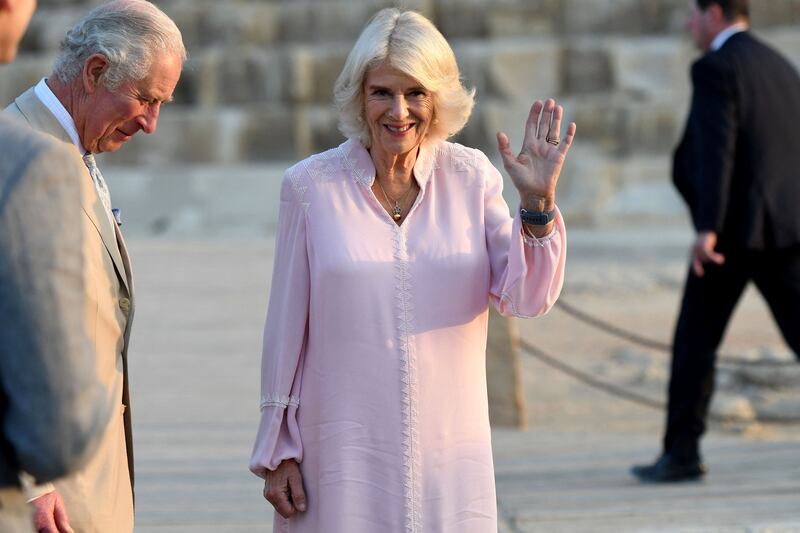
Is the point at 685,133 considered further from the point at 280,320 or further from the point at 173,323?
the point at 173,323

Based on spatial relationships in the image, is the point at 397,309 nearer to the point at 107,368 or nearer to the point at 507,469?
the point at 107,368

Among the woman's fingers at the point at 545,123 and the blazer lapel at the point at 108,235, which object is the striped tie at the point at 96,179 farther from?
the woman's fingers at the point at 545,123

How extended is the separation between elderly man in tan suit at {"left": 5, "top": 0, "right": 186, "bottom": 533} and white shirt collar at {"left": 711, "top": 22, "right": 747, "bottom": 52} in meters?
2.96

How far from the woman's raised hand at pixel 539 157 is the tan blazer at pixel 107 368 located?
88 cm

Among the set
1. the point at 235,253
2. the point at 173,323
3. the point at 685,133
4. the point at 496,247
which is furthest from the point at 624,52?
the point at 496,247

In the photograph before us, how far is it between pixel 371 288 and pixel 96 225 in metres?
0.68

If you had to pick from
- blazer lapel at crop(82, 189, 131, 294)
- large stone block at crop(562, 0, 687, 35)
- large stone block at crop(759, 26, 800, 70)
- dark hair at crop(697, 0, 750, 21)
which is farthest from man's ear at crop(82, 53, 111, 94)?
large stone block at crop(562, 0, 687, 35)

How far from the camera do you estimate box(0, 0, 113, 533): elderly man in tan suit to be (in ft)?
6.08

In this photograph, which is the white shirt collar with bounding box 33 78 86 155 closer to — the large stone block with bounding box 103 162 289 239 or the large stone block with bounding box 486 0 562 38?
the large stone block with bounding box 103 162 289 239

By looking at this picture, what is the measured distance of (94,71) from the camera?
2959mm

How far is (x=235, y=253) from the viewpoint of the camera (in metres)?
14.4

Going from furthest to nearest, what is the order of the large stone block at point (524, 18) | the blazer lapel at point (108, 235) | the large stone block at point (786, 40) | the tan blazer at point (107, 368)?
1. the large stone block at point (524, 18)
2. the large stone block at point (786, 40)
3. the blazer lapel at point (108, 235)
4. the tan blazer at point (107, 368)

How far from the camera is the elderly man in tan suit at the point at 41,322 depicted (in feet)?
6.08

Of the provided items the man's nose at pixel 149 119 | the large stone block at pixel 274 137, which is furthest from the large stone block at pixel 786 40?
the man's nose at pixel 149 119
